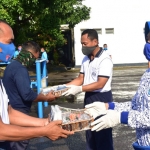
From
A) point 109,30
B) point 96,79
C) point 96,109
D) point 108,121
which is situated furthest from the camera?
point 109,30

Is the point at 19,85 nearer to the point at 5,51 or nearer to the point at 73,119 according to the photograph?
the point at 5,51

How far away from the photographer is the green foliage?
15.5 metres

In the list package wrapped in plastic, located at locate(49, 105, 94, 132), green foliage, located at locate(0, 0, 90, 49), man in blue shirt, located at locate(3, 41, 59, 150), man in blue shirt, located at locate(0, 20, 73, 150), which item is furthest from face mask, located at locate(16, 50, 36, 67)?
green foliage, located at locate(0, 0, 90, 49)

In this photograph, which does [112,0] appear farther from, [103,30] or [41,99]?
[41,99]

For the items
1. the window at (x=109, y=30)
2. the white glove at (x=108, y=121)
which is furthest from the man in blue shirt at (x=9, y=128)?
the window at (x=109, y=30)

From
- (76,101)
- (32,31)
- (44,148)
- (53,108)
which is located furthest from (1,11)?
(53,108)

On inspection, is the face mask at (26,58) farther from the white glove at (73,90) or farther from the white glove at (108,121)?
the white glove at (108,121)

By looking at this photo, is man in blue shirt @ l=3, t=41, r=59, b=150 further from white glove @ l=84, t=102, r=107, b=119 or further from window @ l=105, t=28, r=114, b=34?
window @ l=105, t=28, r=114, b=34

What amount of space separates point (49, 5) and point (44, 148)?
434 inches

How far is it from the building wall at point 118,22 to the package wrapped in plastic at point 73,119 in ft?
73.0

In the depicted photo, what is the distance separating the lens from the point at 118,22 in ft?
84.5

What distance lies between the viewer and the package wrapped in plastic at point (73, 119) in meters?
3.06

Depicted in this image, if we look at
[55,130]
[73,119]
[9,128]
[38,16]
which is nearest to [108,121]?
[73,119]

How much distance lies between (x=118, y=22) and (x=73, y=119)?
23.2 metres
